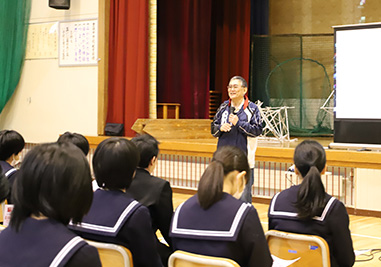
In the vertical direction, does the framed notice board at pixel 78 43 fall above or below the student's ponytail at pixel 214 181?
above

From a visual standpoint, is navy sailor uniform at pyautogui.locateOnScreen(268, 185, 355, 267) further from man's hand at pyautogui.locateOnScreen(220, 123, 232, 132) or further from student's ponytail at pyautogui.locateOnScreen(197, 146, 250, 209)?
man's hand at pyautogui.locateOnScreen(220, 123, 232, 132)

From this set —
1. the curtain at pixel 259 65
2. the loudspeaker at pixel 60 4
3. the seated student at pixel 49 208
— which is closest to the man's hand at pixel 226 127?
the seated student at pixel 49 208

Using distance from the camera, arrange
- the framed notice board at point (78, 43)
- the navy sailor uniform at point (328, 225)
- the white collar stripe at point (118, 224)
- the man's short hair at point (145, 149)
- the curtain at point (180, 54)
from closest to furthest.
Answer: the white collar stripe at point (118, 224), the navy sailor uniform at point (328, 225), the man's short hair at point (145, 149), the framed notice board at point (78, 43), the curtain at point (180, 54)

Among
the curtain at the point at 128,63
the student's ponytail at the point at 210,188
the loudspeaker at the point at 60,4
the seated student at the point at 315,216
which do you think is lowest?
the seated student at the point at 315,216

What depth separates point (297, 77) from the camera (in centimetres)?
908

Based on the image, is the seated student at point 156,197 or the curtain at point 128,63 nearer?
the seated student at point 156,197

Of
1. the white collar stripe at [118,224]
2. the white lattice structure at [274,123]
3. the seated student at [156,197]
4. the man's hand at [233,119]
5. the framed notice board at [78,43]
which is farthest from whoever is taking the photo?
the white lattice structure at [274,123]

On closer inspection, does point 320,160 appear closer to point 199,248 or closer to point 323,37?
point 199,248

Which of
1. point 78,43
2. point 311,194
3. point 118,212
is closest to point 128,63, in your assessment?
point 78,43

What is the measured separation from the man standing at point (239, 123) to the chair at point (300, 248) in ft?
5.82

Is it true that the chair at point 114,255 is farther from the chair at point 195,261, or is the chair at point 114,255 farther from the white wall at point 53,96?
the white wall at point 53,96

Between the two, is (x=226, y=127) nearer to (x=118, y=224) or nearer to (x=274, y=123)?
(x=118, y=224)

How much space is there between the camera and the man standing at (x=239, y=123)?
377 centimetres

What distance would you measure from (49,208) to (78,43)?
603 cm
